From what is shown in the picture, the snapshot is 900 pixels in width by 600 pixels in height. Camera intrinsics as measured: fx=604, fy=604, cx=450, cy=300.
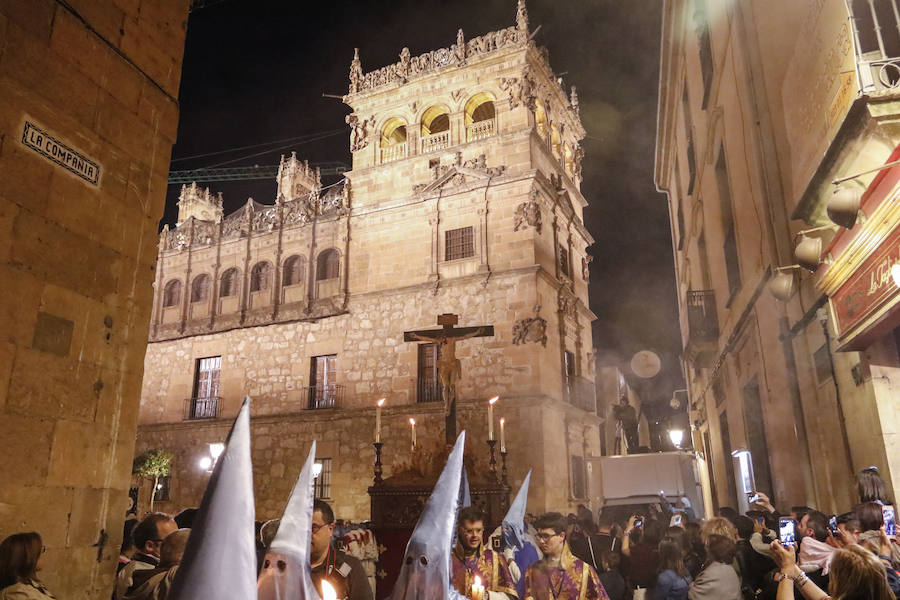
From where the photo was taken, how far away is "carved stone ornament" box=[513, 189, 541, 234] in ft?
63.0

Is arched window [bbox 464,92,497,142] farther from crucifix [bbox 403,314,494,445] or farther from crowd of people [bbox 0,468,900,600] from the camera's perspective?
crowd of people [bbox 0,468,900,600]

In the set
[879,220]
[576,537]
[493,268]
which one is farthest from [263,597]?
[493,268]

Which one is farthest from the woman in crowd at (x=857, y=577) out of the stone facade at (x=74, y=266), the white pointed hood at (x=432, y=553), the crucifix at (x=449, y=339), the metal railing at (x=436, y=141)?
the metal railing at (x=436, y=141)

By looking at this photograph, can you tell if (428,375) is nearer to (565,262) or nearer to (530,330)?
(530,330)

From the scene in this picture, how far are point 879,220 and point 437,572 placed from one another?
426 cm

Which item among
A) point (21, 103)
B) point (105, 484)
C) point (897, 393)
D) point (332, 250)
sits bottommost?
point (105, 484)

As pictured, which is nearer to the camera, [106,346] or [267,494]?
[106,346]

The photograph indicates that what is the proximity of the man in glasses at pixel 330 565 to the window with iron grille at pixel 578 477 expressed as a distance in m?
16.8

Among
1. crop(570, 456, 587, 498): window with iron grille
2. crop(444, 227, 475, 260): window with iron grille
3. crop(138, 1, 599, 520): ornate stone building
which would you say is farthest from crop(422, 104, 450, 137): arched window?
crop(570, 456, 587, 498): window with iron grille

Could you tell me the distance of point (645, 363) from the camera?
30.7m

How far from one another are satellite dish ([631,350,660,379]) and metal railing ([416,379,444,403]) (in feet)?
47.7

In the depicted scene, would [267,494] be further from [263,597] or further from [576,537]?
[263,597]

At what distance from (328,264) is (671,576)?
19.0 metres

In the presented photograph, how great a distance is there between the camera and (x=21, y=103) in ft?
13.3
